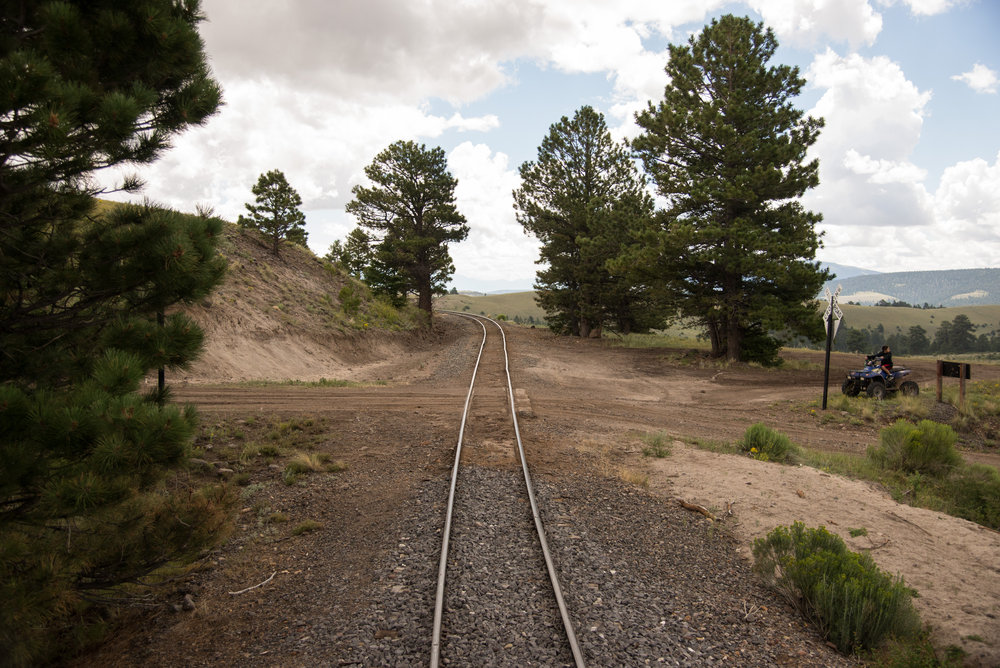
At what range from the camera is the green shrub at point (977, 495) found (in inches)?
344

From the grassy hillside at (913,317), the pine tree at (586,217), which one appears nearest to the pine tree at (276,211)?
the pine tree at (586,217)

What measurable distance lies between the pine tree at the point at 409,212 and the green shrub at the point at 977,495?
26595 millimetres

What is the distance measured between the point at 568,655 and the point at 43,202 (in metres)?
6.19

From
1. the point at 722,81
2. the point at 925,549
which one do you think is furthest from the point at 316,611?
the point at 722,81

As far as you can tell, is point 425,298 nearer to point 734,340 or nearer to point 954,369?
point 734,340

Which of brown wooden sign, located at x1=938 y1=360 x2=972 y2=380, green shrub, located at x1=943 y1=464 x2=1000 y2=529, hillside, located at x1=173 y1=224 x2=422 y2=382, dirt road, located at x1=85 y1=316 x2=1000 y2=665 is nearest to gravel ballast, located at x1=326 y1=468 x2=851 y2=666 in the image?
dirt road, located at x1=85 y1=316 x2=1000 y2=665

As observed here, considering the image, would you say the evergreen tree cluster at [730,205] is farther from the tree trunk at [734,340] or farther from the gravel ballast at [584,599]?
the gravel ballast at [584,599]

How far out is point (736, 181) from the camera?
20.2 m

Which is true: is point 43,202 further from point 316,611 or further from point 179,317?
point 316,611

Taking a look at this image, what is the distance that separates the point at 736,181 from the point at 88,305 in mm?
20575

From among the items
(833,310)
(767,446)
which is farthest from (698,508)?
(833,310)

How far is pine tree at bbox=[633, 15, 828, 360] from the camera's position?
65.7ft

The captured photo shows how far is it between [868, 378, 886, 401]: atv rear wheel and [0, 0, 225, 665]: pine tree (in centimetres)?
1800

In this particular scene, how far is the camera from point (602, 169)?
100 feet
